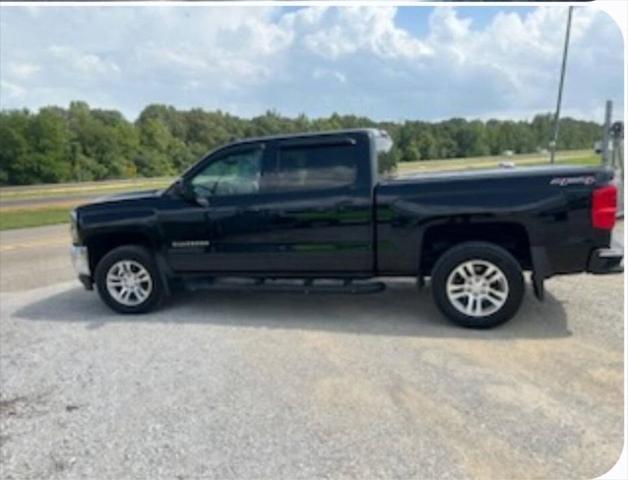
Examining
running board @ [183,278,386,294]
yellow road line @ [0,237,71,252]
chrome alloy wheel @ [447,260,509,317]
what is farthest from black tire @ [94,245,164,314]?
yellow road line @ [0,237,71,252]

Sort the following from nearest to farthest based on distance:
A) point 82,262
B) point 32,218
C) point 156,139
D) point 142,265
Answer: point 142,265 < point 82,262 < point 32,218 < point 156,139

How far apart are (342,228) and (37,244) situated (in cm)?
955

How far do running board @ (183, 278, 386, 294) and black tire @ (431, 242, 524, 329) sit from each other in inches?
22.9

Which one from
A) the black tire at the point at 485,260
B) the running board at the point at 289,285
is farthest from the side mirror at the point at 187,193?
the black tire at the point at 485,260

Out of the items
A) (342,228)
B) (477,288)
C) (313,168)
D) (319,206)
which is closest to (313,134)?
(313,168)

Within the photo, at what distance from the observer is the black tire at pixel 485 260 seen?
489 centimetres

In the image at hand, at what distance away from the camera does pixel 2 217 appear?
Answer: 2050cm

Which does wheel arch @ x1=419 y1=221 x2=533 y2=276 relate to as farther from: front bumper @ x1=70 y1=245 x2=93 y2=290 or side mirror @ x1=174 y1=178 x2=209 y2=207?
front bumper @ x1=70 y1=245 x2=93 y2=290

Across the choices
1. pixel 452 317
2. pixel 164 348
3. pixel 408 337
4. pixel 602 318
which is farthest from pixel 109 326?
pixel 602 318

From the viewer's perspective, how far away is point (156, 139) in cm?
4144

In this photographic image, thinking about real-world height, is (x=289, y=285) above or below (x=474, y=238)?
below

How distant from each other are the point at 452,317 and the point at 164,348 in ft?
8.19

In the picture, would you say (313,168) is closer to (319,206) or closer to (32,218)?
(319,206)

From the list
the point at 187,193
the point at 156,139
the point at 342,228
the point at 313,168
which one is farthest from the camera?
the point at 156,139
